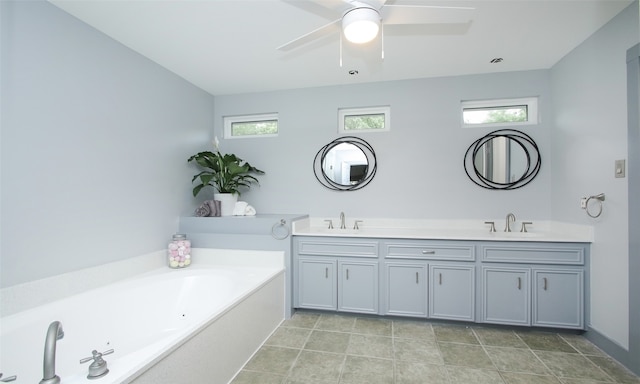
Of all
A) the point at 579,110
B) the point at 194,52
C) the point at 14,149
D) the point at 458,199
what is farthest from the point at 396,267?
the point at 14,149

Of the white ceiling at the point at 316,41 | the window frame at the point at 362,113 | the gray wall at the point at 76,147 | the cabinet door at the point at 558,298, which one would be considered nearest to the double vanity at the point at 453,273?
the cabinet door at the point at 558,298

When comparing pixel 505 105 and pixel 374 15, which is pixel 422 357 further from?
pixel 505 105

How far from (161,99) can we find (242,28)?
1163 millimetres

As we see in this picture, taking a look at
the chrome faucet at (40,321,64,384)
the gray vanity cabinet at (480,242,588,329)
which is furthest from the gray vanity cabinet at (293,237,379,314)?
the chrome faucet at (40,321,64,384)

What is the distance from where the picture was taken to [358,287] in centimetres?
276

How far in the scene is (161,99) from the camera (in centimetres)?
277

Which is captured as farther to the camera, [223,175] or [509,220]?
[223,175]

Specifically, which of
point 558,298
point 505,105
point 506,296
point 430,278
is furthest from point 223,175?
point 558,298

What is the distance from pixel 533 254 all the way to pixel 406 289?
1102 millimetres

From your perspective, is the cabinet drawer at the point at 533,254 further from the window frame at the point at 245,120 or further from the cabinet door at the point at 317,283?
the window frame at the point at 245,120

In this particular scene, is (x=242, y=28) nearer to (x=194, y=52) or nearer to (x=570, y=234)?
(x=194, y=52)

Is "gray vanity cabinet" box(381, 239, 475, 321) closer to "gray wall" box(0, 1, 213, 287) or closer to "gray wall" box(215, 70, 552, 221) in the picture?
"gray wall" box(215, 70, 552, 221)

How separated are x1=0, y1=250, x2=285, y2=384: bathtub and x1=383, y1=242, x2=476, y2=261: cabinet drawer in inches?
42.6

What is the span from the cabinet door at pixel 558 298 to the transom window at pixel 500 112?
1520mm
